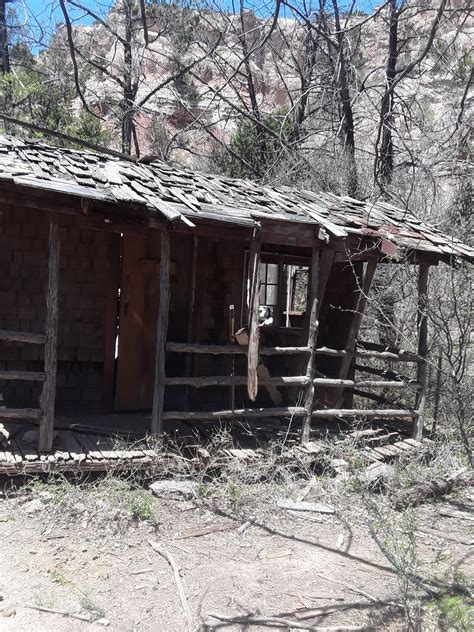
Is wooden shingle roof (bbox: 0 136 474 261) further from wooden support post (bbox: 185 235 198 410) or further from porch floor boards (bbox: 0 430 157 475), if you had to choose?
porch floor boards (bbox: 0 430 157 475)

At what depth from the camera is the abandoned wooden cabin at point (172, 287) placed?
575cm

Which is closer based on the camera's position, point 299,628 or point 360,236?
point 299,628

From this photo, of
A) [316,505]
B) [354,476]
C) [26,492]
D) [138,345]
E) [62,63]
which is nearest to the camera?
[26,492]

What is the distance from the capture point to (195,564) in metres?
4.66

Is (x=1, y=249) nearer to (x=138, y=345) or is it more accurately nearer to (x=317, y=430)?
(x=138, y=345)

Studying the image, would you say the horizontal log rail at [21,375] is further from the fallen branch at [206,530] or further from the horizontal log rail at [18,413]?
the fallen branch at [206,530]

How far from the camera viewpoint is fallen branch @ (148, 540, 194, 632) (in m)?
3.89

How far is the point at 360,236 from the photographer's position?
6965mm

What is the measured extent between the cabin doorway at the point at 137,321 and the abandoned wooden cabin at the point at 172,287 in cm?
1

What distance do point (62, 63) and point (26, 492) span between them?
52.1ft

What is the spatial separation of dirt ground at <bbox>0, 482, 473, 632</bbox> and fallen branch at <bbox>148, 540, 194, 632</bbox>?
0.10 ft

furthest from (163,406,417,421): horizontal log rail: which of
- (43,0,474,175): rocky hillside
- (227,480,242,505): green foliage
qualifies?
(43,0,474,175): rocky hillside

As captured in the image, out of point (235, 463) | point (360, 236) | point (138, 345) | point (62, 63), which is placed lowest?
point (235, 463)

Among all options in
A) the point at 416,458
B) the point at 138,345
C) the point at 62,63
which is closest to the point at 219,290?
the point at 138,345
